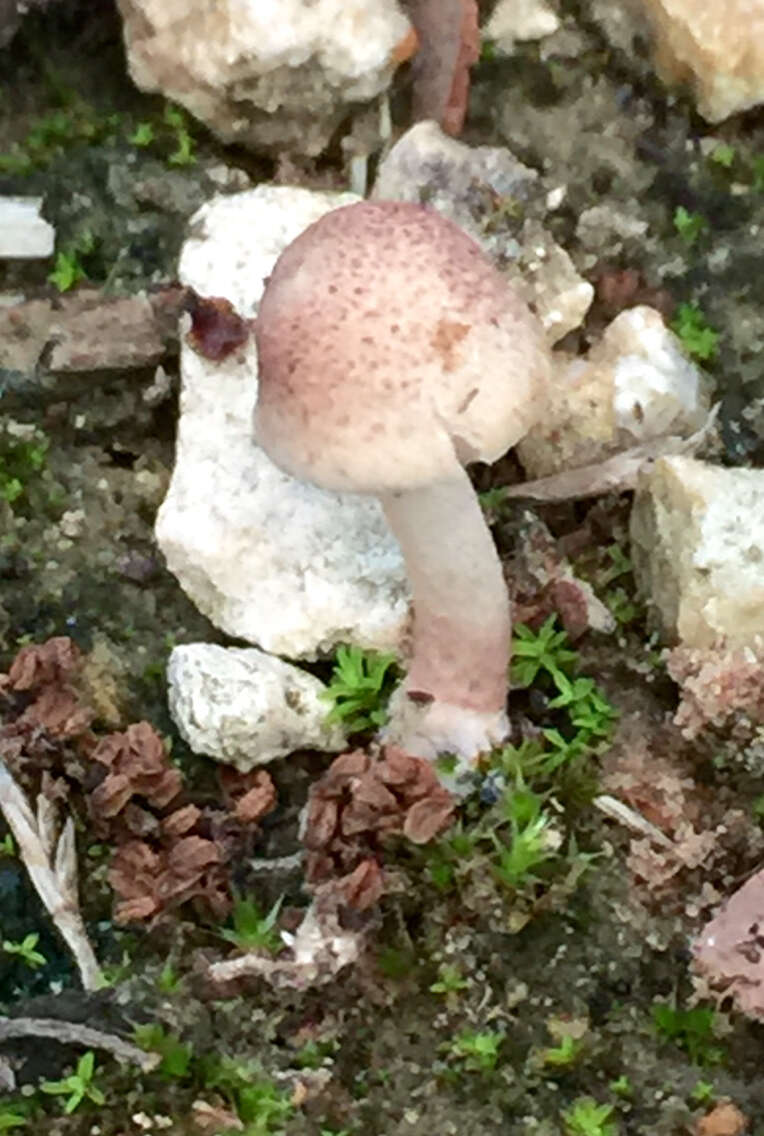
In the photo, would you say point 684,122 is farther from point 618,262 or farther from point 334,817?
point 334,817

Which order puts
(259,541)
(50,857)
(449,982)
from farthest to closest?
(259,541)
(50,857)
(449,982)

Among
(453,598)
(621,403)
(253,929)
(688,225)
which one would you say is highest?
(688,225)

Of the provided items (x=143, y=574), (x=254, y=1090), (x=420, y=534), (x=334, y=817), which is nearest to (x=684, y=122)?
(x=420, y=534)

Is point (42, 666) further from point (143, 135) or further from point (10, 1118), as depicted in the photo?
point (143, 135)

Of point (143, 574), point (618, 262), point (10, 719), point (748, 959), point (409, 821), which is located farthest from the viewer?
point (618, 262)

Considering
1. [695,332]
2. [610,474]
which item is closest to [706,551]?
[610,474]

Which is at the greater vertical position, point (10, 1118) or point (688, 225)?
point (688, 225)

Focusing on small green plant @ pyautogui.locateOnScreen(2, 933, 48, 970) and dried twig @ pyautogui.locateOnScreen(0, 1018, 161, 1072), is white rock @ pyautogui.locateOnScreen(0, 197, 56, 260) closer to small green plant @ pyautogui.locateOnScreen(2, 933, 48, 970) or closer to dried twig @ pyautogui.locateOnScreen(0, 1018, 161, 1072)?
small green plant @ pyautogui.locateOnScreen(2, 933, 48, 970)
